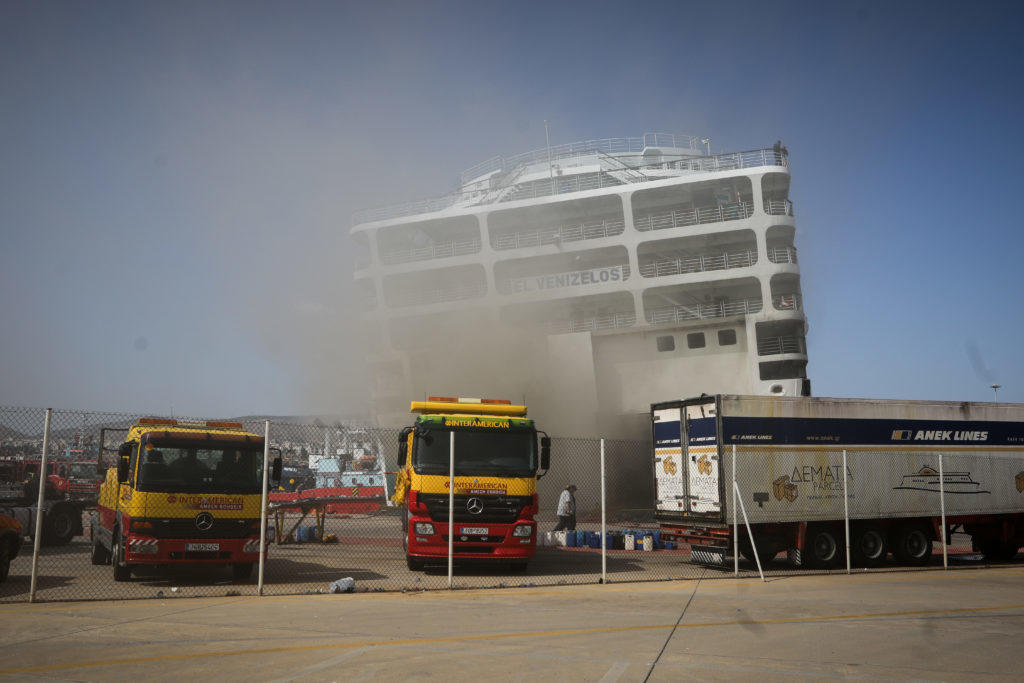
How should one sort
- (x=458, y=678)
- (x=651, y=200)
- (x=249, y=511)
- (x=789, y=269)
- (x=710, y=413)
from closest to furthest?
(x=458, y=678) < (x=249, y=511) < (x=710, y=413) < (x=789, y=269) < (x=651, y=200)

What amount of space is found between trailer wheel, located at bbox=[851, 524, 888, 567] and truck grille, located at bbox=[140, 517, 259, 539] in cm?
1084

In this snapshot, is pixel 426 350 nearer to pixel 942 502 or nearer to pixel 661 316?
pixel 661 316

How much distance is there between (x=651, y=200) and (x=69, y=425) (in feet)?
86.2

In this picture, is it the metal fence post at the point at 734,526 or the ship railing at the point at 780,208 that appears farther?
the ship railing at the point at 780,208

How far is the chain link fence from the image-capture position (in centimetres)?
1047

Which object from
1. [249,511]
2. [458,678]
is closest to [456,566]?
[249,511]

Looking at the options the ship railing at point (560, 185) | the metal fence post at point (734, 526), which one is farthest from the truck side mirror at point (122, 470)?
the ship railing at point (560, 185)

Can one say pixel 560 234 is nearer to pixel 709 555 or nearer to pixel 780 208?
pixel 780 208

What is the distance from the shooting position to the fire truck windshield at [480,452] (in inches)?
489

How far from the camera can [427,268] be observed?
34.0m

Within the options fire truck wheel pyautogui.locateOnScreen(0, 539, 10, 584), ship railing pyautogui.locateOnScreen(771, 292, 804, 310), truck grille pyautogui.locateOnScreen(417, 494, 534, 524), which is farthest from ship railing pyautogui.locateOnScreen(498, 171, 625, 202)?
fire truck wheel pyautogui.locateOnScreen(0, 539, 10, 584)

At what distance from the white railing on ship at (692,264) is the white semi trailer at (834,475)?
15448 mm

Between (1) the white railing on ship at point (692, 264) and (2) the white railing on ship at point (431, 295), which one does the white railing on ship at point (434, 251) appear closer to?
(2) the white railing on ship at point (431, 295)

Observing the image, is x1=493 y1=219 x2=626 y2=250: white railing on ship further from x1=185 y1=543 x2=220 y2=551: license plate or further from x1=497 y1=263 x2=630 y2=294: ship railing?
x1=185 y1=543 x2=220 y2=551: license plate
